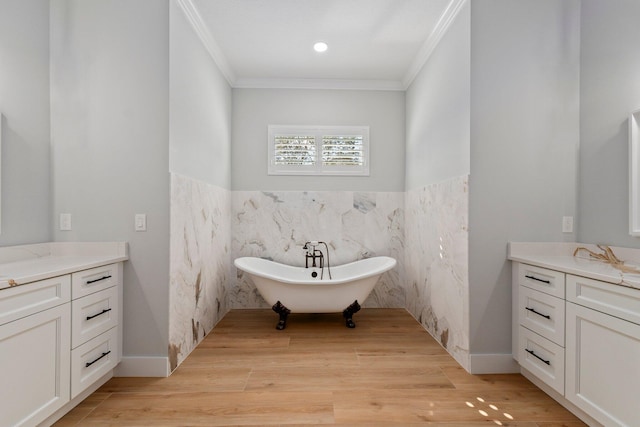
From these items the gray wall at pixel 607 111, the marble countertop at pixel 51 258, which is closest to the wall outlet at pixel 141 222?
the marble countertop at pixel 51 258

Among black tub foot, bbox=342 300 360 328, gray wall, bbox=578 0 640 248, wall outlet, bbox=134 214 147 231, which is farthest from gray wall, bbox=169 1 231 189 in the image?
gray wall, bbox=578 0 640 248

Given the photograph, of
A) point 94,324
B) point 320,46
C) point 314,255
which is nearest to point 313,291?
point 314,255

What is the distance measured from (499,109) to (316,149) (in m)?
2.17

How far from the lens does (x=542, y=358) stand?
212 cm

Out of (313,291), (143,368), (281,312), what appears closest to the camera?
(143,368)

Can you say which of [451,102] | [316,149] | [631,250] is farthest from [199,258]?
[631,250]

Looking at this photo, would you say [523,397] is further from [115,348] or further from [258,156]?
[258,156]

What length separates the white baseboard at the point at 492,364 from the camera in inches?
95.7

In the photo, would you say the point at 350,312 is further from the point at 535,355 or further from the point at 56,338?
the point at 56,338

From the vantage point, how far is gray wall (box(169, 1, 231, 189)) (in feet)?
8.08

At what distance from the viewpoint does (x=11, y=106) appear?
208 cm

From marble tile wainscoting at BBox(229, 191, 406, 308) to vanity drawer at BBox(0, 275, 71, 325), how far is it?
2270 millimetres

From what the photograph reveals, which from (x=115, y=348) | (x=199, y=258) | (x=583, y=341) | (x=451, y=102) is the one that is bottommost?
(x=115, y=348)

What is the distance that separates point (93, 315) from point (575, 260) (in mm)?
3170
